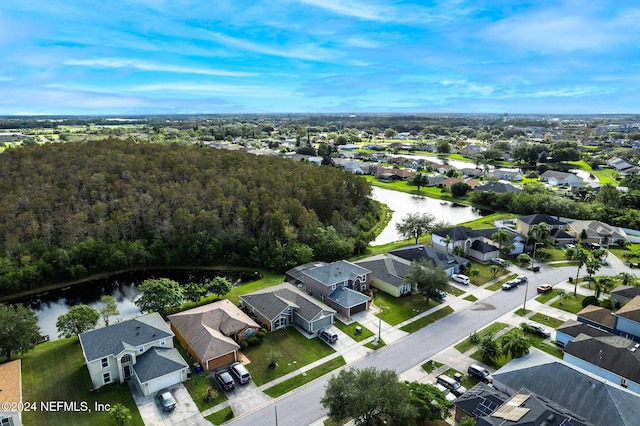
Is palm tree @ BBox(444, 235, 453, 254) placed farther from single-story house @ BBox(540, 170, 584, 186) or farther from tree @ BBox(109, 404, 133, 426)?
single-story house @ BBox(540, 170, 584, 186)

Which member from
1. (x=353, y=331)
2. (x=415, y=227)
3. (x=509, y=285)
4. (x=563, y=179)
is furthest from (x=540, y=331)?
(x=563, y=179)

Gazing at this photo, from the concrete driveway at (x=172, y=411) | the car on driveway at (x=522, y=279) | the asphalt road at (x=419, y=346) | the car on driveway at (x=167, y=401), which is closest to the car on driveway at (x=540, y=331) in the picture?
the asphalt road at (x=419, y=346)

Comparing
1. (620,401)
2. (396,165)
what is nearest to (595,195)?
(396,165)

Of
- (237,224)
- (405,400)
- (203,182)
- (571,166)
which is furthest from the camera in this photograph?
(571,166)

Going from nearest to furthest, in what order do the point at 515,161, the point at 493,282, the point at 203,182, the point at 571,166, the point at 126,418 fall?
1. the point at 126,418
2. the point at 493,282
3. the point at 203,182
4. the point at 571,166
5. the point at 515,161

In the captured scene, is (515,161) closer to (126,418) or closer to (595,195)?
(595,195)

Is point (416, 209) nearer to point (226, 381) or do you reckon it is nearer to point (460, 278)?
point (460, 278)
